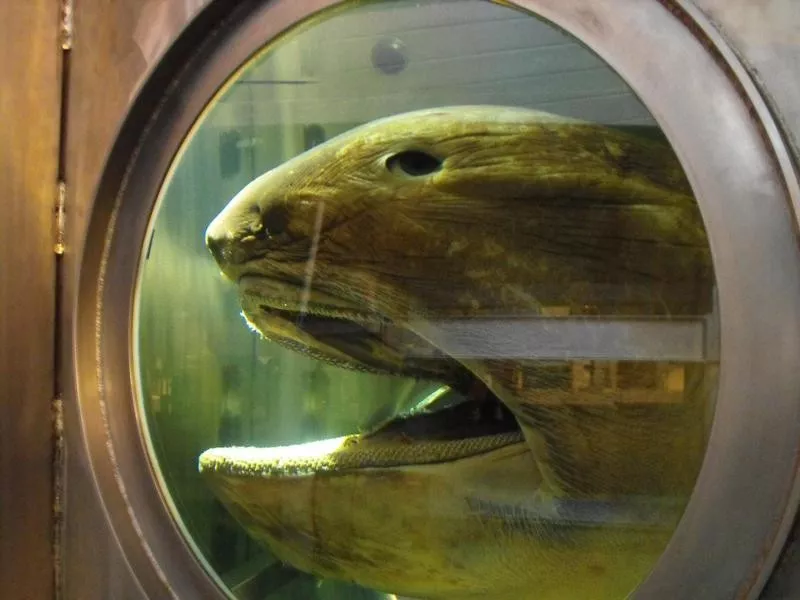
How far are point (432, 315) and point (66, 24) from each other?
0.51 meters

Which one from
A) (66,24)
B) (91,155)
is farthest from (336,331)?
(66,24)

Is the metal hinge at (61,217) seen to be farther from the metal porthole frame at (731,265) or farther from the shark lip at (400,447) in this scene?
the metal porthole frame at (731,265)

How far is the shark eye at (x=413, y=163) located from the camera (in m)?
0.67

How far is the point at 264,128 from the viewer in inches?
31.9

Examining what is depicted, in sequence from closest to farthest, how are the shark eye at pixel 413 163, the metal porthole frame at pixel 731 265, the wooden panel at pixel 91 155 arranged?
the metal porthole frame at pixel 731 265
the shark eye at pixel 413 163
the wooden panel at pixel 91 155

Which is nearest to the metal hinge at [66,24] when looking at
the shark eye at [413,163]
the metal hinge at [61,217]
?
the metal hinge at [61,217]

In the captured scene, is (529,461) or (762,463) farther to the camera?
(529,461)

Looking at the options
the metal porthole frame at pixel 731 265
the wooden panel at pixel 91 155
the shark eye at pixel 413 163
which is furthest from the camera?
the wooden panel at pixel 91 155

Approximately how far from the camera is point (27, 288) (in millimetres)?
861

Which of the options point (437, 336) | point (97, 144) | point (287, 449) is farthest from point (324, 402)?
point (97, 144)

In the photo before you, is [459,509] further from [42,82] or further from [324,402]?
[42,82]

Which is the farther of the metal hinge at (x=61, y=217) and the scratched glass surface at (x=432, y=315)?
the metal hinge at (x=61, y=217)

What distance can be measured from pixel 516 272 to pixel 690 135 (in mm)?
152

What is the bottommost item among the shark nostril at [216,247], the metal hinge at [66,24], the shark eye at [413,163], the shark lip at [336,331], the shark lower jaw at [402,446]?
the shark lower jaw at [402,446]
